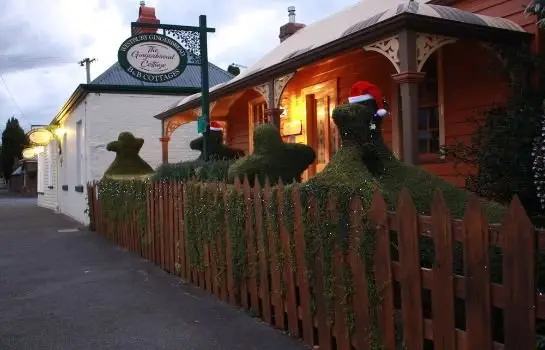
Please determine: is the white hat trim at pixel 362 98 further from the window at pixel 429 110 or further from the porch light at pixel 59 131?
the porch light at pixel 59 131

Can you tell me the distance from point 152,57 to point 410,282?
6.92 metres

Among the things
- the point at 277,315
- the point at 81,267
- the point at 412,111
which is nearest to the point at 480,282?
the point at 277,315

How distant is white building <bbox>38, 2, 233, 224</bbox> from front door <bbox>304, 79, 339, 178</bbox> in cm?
675

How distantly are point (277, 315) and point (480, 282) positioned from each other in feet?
7.89

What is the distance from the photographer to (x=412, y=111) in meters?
6.09

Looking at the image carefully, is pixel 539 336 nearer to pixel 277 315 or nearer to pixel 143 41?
pixel 277 315

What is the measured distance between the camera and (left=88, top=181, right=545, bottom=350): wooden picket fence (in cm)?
266

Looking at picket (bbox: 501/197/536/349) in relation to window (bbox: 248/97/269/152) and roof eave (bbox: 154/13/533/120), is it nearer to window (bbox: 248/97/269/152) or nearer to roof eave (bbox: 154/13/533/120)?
roof eave (bbox: 154/13/533/120)

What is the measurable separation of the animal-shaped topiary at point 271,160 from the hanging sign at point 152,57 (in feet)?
12.2

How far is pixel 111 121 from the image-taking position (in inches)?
639

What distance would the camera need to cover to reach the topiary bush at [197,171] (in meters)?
7.34

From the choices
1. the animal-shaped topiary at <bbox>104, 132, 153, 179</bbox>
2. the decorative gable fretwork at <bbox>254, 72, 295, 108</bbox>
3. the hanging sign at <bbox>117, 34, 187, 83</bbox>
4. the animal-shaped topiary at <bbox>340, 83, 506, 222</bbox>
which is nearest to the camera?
the animal-shaped topiary at <bbox>340, 83, 506, 222</bbox>

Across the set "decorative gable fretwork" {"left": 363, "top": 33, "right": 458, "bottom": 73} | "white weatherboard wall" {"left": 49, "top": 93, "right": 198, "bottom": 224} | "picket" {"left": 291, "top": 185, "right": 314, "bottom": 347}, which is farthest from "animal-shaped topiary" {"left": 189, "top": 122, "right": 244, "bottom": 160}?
"white weatherboard wall" {"left": 49, "top": 93, "right": 198, "bottom": 224}

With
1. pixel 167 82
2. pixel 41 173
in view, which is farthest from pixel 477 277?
pixel 41 173
